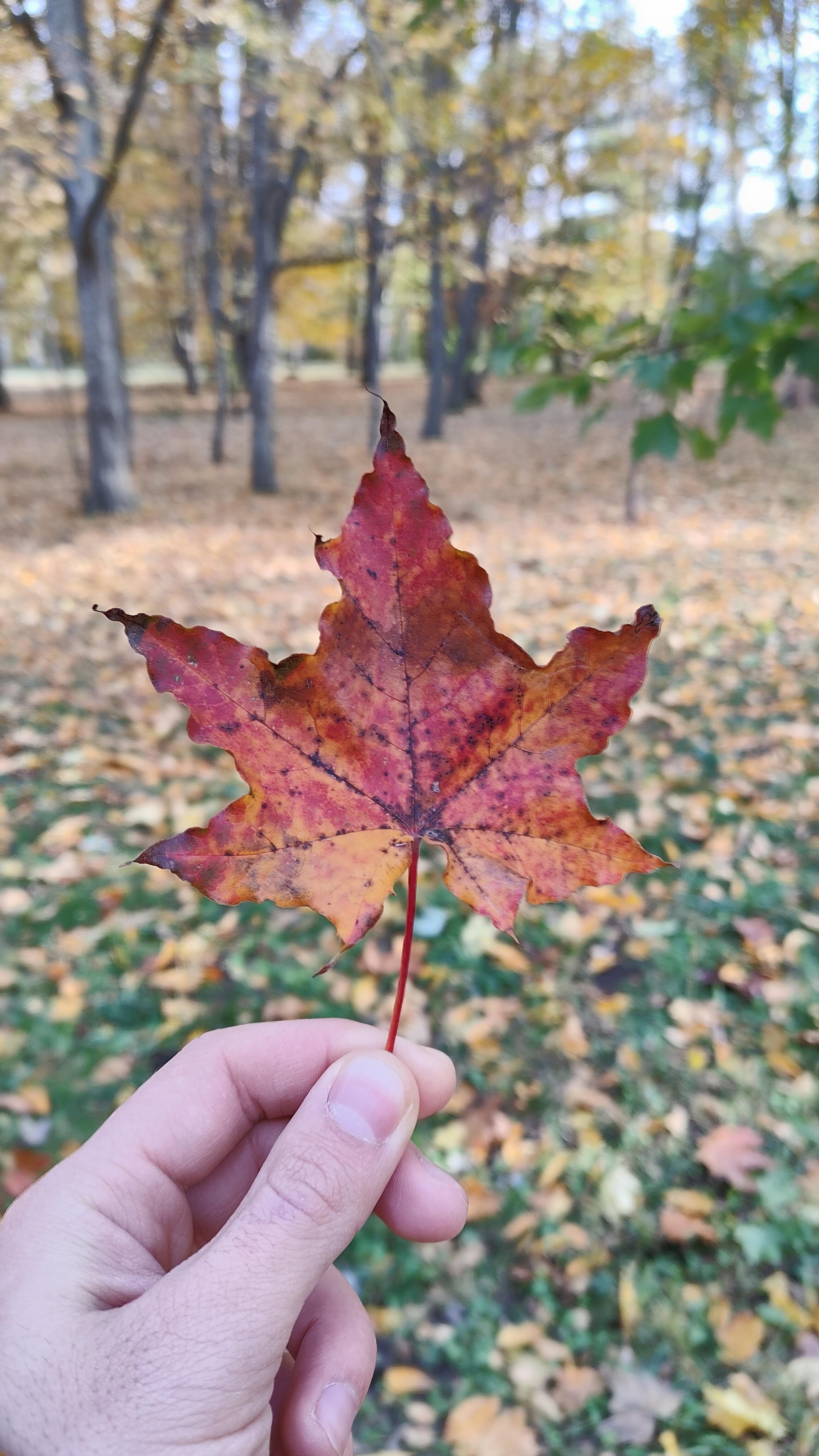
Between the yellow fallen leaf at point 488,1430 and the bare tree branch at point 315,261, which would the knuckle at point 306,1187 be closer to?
the yellow fallen leaf at point 488,1430

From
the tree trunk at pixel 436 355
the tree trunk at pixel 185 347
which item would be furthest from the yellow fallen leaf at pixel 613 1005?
the tree trunk at pixel 185 347

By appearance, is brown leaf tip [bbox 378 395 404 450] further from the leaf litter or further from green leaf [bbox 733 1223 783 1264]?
green leaf [bbox 733 1223 783 1264]

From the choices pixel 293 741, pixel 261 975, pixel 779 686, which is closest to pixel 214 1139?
pixel 293 741

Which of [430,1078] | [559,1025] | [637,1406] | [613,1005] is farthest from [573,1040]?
[430,1078]

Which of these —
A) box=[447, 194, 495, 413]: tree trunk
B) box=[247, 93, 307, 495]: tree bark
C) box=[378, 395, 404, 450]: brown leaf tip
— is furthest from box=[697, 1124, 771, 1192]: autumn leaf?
box=[247, 93, 307, 495]: tree bark

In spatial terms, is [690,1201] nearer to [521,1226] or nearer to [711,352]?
[521,1226]

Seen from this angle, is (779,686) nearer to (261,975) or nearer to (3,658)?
(261,975)
